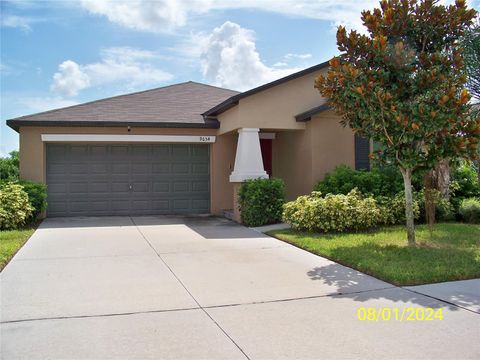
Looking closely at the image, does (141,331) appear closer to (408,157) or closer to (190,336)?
(190,336)

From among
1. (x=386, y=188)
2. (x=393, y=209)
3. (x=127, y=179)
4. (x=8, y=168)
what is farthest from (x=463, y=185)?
(x=8, y=168)

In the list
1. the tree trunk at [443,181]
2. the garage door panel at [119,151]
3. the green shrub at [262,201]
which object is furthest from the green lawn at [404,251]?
the garage door panel at [119,151]

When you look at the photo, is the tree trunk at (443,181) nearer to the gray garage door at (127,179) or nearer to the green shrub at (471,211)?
the green shrub at (471,211)

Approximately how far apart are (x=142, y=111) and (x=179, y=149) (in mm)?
1762

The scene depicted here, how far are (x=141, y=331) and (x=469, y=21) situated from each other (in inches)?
309

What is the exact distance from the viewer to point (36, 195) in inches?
505

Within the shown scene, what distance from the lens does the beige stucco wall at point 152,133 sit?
1392 centimetres

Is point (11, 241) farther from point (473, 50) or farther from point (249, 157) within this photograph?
point (473, 50)

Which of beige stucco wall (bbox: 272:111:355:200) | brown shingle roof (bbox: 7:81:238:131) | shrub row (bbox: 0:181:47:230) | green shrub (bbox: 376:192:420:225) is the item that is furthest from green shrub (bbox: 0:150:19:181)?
green shrub (bbox: 376:192:420:225)

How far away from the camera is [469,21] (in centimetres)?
852

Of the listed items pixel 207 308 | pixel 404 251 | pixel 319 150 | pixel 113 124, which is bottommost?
pixel 207 308

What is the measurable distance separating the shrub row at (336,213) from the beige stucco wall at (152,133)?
4401mm

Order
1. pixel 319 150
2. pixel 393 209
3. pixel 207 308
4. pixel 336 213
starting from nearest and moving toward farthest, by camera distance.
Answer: pixel 207 308 < pixel 336 213 < pixel 393 209 < pixel 319 150

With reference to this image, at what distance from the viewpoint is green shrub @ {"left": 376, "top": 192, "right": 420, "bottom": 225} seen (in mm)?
11150
